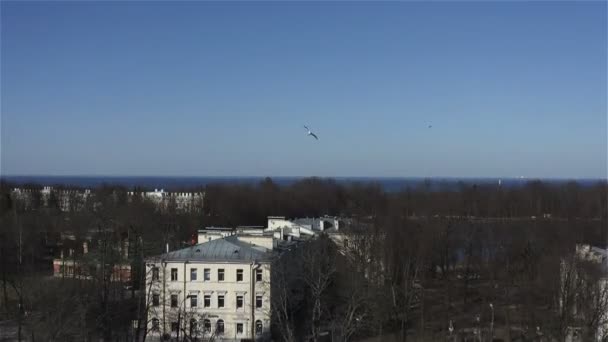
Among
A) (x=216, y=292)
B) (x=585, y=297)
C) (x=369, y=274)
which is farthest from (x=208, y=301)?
(x=585, y=297)

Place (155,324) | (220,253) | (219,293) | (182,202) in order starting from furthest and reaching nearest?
(182,202)
(220,253)
(219,293)
(155,324)

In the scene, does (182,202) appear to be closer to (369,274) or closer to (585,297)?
(369,274)

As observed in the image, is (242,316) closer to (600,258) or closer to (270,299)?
(270,299)

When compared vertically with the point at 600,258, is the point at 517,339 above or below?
below

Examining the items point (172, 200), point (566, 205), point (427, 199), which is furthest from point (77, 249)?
point (566, 205)

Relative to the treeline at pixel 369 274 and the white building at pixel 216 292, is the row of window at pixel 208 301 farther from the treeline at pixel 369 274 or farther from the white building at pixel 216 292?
the treeline at pixel 369 274

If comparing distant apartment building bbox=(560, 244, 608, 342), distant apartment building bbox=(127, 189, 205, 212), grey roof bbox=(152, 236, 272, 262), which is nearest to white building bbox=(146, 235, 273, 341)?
grey roof bbox=(152, 236, 272, 262)

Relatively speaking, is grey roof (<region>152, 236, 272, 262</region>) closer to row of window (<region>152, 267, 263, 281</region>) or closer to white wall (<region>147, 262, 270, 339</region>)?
white wall (<region>147, 262, 270, 339</region>)
